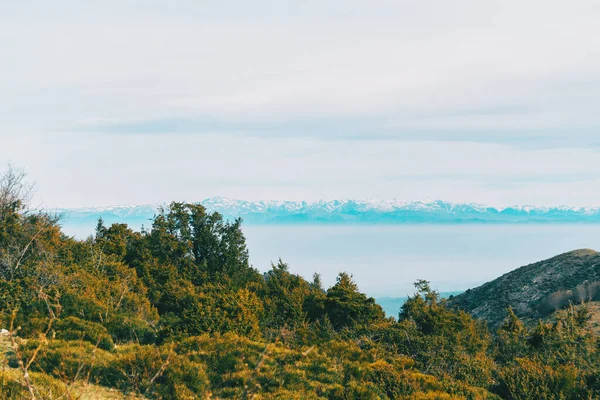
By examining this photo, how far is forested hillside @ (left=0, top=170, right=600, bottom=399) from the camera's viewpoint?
12125mm

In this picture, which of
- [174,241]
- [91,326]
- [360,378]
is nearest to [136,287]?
[174,241]

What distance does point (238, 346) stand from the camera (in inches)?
620

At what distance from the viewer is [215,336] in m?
17.9

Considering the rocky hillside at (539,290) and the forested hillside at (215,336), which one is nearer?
the forested hillside at (215,336)

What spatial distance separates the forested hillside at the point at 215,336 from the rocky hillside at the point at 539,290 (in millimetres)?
23615

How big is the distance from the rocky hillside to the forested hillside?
23.6 m

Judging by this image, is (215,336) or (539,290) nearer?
(215,336)

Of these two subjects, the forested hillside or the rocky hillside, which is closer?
the forested hillside

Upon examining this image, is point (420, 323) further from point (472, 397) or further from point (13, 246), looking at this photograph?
point (13, 246)

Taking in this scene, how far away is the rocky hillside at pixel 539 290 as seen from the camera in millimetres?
59344

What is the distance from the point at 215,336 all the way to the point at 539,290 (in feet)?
219

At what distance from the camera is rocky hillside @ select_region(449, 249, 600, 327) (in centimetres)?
5934

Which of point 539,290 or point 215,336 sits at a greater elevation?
point 215,336

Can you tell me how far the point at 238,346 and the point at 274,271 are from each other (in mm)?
30008
